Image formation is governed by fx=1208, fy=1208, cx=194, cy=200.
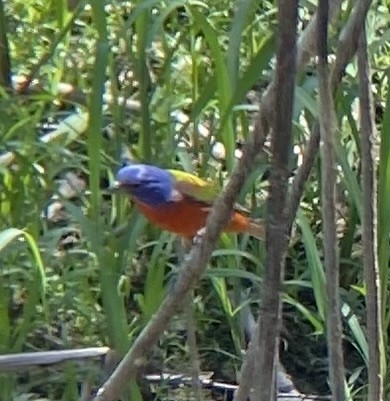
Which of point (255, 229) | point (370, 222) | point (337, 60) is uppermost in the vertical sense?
point (337, 60)

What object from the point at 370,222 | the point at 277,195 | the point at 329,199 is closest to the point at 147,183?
the point at 370,222

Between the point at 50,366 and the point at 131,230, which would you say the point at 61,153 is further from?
the point at 50,366

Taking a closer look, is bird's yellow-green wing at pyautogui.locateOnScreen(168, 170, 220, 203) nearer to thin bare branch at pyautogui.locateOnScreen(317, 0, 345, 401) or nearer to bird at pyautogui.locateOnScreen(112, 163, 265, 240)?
bird at pyautogui.locateOnScreen(112, 163, 265, 240)

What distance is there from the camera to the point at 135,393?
212 cm

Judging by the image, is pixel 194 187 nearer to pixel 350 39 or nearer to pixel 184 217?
pixel 184 217

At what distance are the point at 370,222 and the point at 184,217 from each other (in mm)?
1014

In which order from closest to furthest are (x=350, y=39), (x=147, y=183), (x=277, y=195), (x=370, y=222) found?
1. (x=277, y=195)
2. (x=350, y=39)
3. (x=370, y=222)
4. (x=147, y=183)

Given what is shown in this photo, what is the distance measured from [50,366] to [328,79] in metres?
1.00

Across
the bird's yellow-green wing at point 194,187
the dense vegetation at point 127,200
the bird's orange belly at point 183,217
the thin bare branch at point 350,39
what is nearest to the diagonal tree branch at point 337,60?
the thin bare branch at point 350,39

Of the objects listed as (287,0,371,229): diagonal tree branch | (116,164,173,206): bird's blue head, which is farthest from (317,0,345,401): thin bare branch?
(116,164,173,206): bird's blue head

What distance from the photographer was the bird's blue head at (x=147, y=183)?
8.45 ft

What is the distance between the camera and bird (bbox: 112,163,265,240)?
8.43 ft

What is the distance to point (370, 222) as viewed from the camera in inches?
64.8

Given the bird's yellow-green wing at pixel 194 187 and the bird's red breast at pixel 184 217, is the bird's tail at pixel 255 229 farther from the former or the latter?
the bird's yellow-green wing at pixel 194 187
